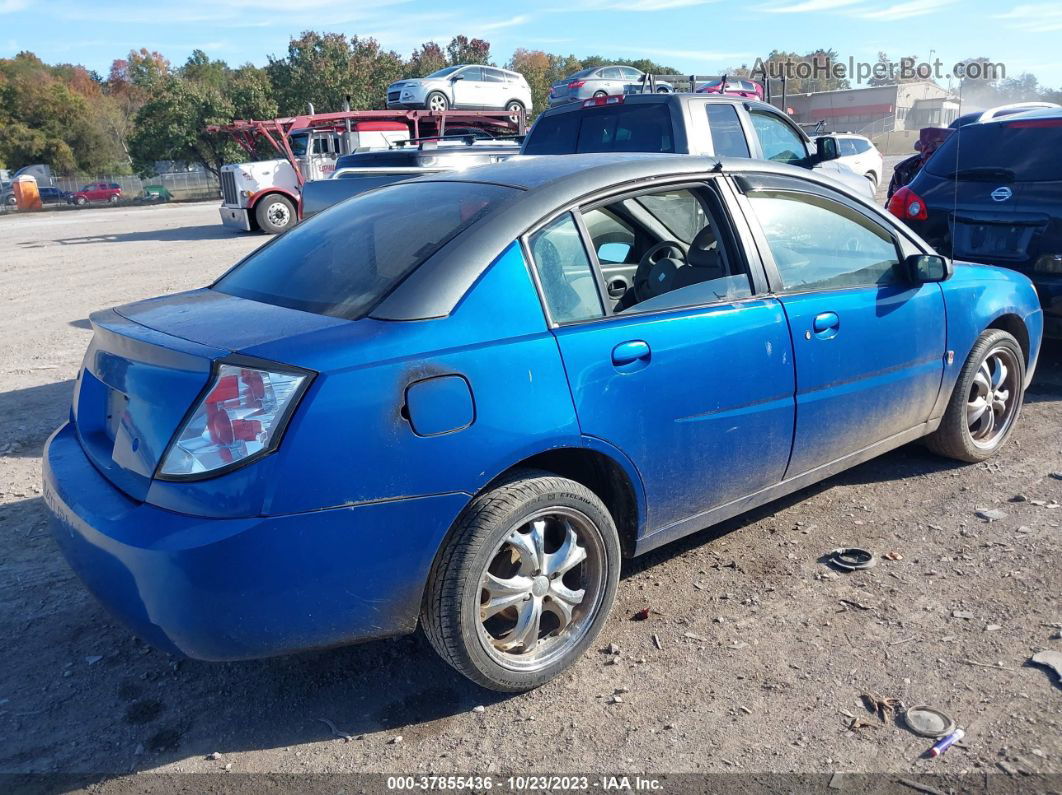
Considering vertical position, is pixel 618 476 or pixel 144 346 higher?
pixel 144 346

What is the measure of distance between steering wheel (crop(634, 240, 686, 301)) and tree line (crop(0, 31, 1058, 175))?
3389cm

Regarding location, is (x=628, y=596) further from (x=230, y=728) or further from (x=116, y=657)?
(x=116, y=657)

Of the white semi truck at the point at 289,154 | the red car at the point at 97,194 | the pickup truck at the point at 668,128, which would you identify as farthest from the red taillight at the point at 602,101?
the red car at the point at 97,194

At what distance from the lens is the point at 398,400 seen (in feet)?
8.34

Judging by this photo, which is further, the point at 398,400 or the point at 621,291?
the point at 621,291

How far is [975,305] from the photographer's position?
14.8 feet

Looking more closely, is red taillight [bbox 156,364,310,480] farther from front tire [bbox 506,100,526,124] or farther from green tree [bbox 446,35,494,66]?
green tree [bbox 446,35,494,66]

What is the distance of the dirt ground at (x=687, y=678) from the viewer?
267 centimetres

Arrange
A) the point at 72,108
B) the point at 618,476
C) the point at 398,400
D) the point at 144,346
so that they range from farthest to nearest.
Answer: the point at 72,108 < the point at 618,476 < the point at 144,346 < the point at 398,400

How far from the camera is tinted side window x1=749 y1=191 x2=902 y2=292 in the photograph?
3746mm

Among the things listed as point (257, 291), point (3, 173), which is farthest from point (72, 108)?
point (257, 291)

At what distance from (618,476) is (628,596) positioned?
0.69 metres

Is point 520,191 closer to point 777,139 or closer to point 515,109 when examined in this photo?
point 777,139

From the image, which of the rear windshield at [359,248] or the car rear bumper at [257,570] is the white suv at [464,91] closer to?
the rear windshield at [359,248]
